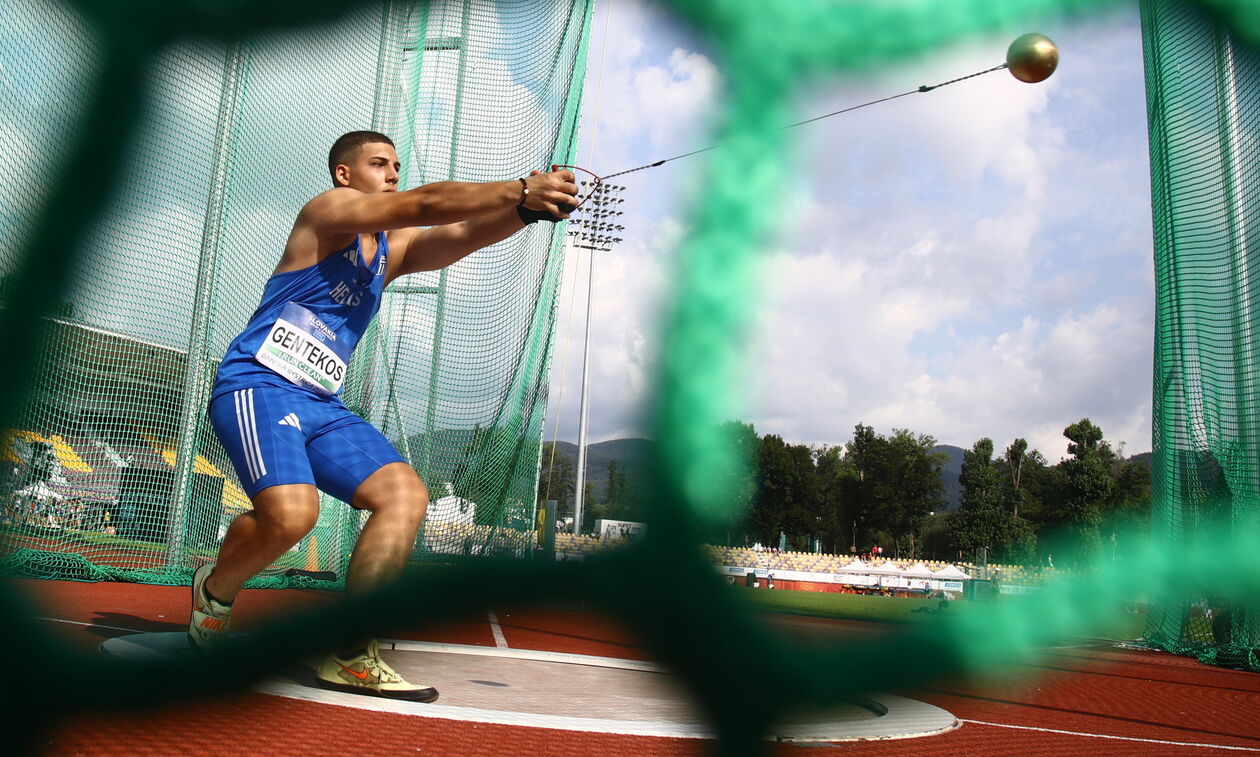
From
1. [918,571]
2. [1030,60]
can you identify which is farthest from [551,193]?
[918,571]

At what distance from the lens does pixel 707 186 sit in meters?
0.38

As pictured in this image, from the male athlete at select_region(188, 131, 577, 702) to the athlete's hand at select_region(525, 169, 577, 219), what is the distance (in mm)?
289

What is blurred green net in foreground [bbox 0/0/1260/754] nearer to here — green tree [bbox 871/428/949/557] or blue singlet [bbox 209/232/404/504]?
blue singlet [bbox 209/232/404/504]

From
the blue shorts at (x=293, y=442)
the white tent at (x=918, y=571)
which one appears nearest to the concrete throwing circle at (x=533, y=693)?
the blue shorts at (x=293, y=442)

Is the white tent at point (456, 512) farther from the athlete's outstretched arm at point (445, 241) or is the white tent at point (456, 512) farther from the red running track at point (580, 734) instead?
the athlete's outstretched arm at point (445, 241)

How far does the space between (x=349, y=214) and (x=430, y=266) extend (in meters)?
0.45

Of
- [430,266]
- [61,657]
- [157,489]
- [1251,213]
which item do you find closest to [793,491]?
[1251,213]

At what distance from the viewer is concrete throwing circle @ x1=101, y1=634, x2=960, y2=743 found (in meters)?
1.96

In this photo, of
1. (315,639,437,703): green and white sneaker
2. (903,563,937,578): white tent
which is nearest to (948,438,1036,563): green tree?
(903,563,937,578): white tent

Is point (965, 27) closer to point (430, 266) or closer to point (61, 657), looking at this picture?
point (61, 657)

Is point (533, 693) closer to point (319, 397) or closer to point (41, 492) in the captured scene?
point (319, 397)

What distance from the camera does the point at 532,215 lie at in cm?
78

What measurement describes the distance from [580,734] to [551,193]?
5.36 ft

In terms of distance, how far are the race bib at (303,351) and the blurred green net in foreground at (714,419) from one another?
2.08 ft
